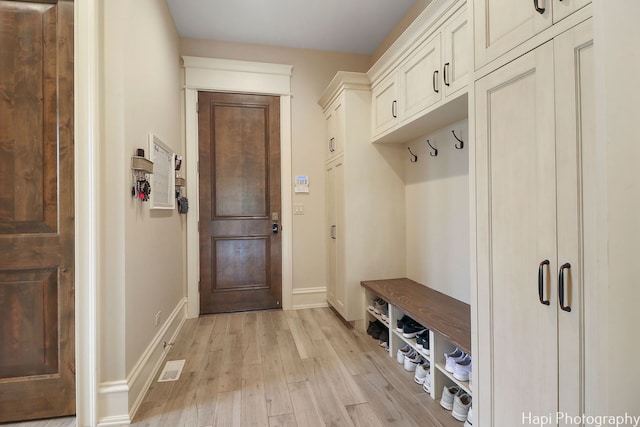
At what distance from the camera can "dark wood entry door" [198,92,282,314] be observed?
129 inches

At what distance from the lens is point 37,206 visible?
1.61 meters

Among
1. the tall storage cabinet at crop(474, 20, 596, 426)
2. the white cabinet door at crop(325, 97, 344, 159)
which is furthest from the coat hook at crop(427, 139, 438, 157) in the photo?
the tall storage cabinet at crop(474, 20, 596, 426)

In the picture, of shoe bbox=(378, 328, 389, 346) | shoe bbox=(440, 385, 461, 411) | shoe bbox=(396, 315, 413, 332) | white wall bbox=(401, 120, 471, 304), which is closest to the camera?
shoe bbox=(440, 385, 461, 411)

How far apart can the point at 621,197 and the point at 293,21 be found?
3.11 meters

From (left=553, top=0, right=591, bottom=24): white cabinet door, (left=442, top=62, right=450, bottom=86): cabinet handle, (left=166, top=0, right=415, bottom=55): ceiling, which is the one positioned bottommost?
(left=553, top=0, right=591, bottom=24): white cabinet door

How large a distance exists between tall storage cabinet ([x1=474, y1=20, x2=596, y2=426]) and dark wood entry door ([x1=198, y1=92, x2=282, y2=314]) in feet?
8.19

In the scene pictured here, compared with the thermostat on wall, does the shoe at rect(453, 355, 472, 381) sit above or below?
below

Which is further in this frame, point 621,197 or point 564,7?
point 564,7

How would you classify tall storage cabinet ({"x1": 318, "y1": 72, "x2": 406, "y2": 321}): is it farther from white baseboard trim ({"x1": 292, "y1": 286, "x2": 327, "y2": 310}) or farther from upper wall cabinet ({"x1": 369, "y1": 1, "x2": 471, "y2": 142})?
white baseboard trim ({"x1": 292, "y1": 286, "x2": 327, "y2": 310})

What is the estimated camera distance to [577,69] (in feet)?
2.87

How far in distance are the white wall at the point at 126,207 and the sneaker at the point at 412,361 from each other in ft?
5.65

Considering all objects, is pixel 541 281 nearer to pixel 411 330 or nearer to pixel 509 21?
pixel 509 21

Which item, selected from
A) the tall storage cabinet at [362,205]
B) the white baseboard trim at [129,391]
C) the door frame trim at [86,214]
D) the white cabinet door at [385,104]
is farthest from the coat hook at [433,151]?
the white baseboard trim at [129,391]

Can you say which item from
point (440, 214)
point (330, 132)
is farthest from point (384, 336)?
point (330, 132)
